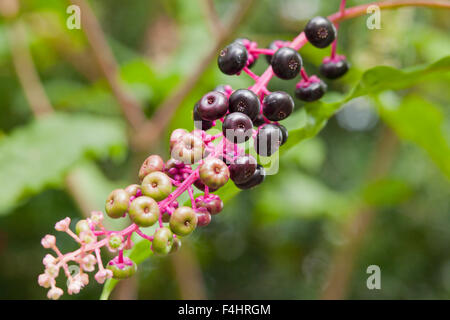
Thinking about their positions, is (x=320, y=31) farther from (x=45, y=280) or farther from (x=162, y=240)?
(x=45, y=280)

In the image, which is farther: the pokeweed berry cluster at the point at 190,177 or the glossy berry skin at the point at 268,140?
the glossy berry skin at the point at 268,140

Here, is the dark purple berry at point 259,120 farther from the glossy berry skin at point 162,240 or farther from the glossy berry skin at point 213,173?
the glossy berry skin at point 162,240

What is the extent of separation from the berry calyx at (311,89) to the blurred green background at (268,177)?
0.05 meters

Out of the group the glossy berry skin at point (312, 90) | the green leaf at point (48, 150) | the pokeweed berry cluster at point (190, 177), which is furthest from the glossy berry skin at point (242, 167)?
the green leaf at point (48, 150)

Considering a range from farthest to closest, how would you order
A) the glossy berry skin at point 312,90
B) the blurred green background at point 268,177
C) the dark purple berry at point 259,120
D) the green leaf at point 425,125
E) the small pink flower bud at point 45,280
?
the blurred green background at point 268,177, the green leaf at point 425,125, the glossy berry skin at point 312,90, the dark purple berry at point 259,120, the small pink flower bud at point 45,280

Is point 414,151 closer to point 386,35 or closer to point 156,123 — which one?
point 386,35

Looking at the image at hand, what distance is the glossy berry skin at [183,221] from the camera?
812 mm

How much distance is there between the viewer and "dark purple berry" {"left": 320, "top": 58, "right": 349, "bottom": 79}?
1218 mm

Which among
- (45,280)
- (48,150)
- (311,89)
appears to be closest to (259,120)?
(311,89)

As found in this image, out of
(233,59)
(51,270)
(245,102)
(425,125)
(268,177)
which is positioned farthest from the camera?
(268,177)

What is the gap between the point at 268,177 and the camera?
3717 millimetres

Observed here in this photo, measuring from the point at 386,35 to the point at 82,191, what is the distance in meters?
2.20

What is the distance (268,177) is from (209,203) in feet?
9.34

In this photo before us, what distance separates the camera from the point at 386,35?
2.89 meters
